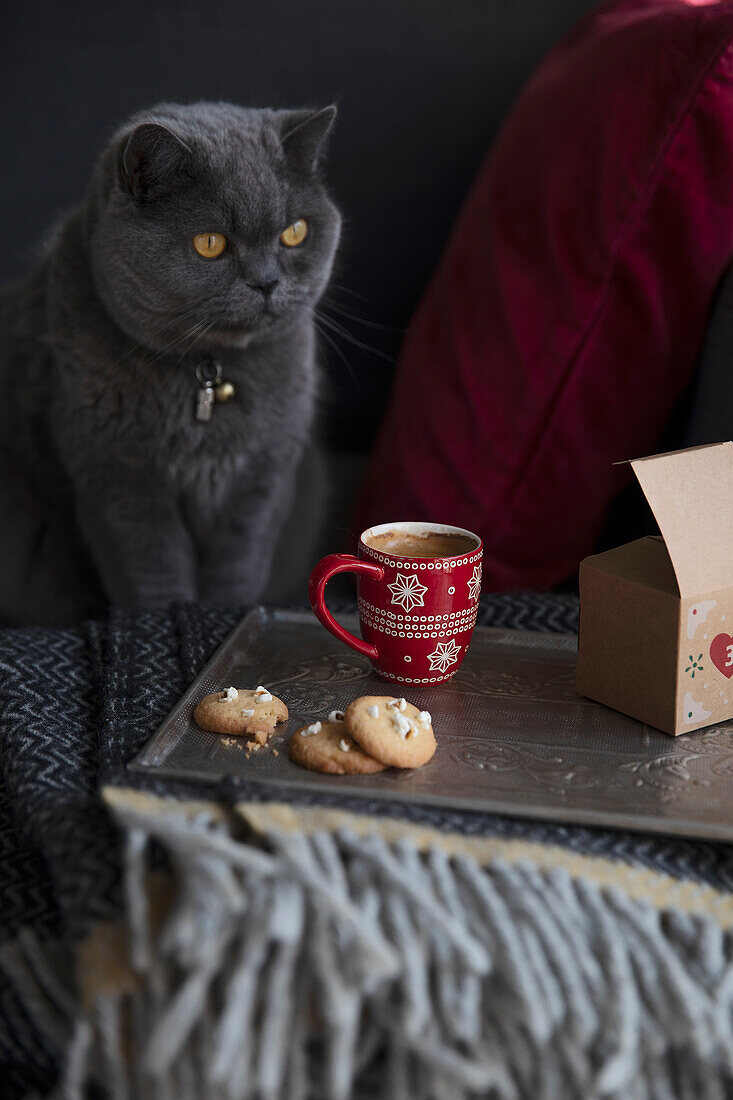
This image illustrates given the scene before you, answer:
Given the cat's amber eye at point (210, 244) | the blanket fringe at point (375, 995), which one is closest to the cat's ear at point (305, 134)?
the cat's amber eye at point (210, 244)

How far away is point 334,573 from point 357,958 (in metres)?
0.32

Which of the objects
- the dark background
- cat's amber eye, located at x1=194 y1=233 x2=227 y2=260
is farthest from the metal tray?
the dark background

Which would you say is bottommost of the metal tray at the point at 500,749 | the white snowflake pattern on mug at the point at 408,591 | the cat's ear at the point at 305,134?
the metal tray at the point at 500,749

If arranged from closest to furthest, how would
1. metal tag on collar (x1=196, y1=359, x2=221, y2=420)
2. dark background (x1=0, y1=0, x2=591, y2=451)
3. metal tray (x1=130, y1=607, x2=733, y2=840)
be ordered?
metal tray (x1=130, y1=607, x2=733, y2=840) → metal tag on collar (x1=196, y1=359, x2=221, y2=420) → dark background (x1=0, y1=0, x2=591, y2=451)

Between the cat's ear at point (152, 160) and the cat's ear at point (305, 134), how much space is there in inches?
4.8

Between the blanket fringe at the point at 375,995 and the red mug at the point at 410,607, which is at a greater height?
the red mug at the point at 410,607

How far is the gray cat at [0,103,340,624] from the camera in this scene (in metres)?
0.85

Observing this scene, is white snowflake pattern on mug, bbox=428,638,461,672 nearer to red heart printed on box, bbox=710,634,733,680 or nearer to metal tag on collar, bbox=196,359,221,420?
red heart printed on box, bbox=710,634,733,680

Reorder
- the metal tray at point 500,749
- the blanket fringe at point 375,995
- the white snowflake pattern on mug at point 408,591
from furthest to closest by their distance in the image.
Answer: the white snowflake pattern on mug at point 408,591 → the metal tray at point 500,749 → the blanket fringe at point 375,995

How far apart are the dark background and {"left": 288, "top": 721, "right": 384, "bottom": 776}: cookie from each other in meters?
0.74

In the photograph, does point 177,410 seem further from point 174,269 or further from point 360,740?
point 360,740

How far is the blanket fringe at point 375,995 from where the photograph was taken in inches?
17.9

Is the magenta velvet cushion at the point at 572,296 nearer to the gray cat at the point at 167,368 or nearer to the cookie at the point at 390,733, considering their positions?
the gray cat at the point at 167,368

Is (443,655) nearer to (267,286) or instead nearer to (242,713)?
(242,713)
